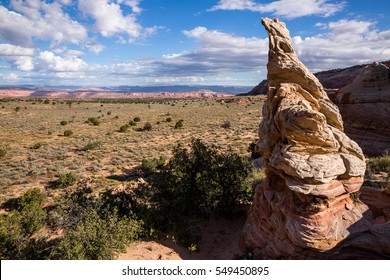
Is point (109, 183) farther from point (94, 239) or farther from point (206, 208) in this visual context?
point (94, 239)

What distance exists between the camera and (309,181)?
775 centimetres

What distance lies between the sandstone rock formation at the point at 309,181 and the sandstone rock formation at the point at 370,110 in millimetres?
11412

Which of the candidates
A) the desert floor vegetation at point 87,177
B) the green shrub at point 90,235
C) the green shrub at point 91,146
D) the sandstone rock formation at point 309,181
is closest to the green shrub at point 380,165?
the desert floor vegetation at point 87,177

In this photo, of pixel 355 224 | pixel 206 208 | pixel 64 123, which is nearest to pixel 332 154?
pixel 355 224

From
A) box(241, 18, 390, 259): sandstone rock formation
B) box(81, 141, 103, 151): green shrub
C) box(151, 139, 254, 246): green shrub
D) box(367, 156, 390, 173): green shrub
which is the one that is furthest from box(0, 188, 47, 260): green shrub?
box(81, 141, 103, 151): green shrub

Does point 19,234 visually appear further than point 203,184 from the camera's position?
No

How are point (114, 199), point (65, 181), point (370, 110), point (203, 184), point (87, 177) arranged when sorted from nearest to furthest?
point (114, 199), point (203, 184), point (370, 110), point (65, 181), point (87, 177)

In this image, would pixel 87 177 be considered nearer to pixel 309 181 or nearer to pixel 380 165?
pixel 309 181

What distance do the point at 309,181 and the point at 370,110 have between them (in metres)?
14.2

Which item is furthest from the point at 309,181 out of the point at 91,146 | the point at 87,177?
the point at 91,146

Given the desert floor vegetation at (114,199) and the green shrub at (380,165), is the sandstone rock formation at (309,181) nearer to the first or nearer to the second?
the desert floor vegetation at (114,199)

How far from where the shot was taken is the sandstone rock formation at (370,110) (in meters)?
18.0

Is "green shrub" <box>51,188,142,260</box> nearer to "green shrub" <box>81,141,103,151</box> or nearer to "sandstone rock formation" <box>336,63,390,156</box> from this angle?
"sandstone rock formation" <box>336,63,390,156</box>

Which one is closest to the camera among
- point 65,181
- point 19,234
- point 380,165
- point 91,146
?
point 19,234
